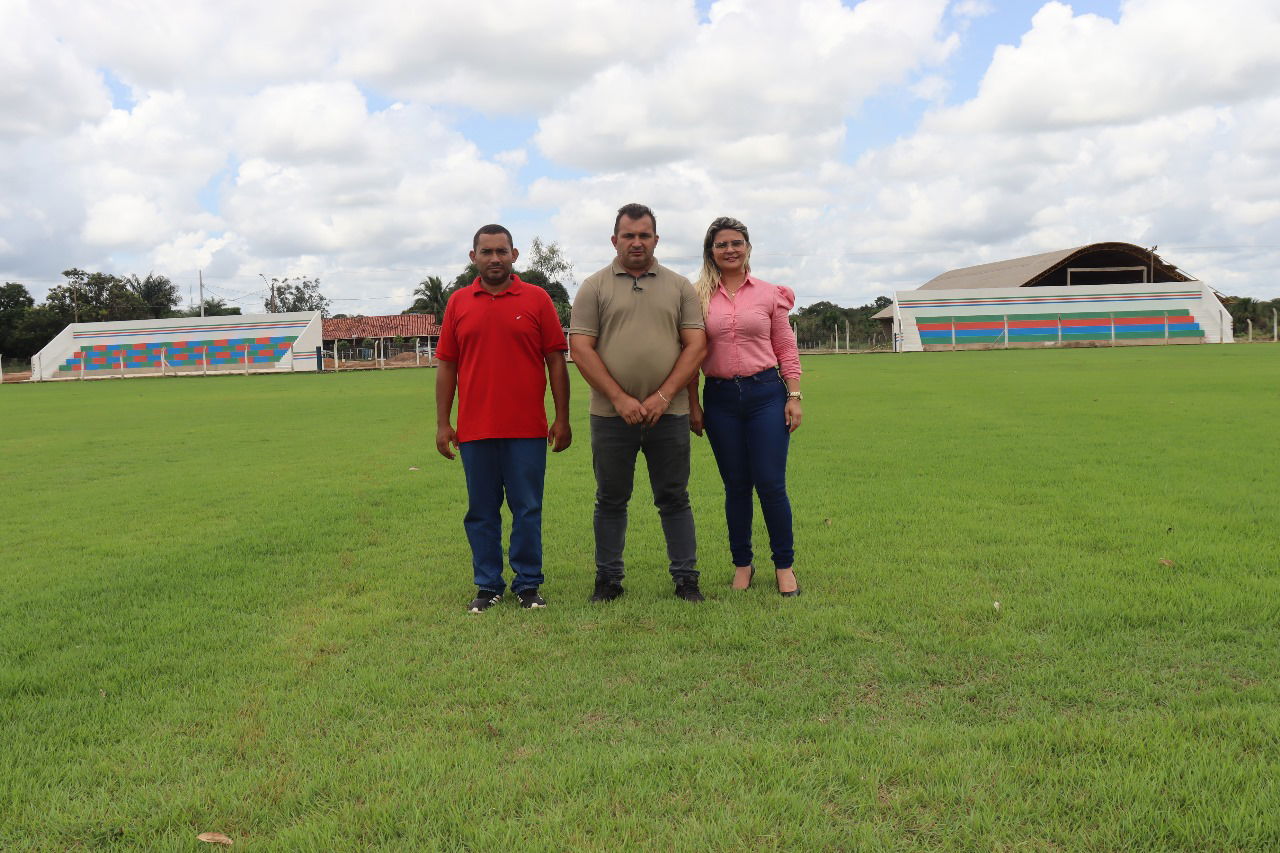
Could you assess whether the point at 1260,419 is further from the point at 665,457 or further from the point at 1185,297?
the point at 1185,297

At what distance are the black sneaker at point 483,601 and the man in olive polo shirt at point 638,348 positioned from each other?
82 centimetres

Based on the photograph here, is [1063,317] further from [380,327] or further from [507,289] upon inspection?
[507,289]

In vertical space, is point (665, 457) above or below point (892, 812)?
above

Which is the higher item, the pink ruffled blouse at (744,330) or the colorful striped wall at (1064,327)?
the colorful striped wall at (1064,327)

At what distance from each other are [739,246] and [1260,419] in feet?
33.9

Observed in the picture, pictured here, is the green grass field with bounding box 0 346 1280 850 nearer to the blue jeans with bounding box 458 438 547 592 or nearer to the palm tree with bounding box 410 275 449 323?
the blue jeans with bounding box 458 438 547 592

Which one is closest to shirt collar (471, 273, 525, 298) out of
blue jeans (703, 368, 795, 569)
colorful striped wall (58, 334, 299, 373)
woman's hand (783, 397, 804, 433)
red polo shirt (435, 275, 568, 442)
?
red polo shirt (435, 275, 568, 442)

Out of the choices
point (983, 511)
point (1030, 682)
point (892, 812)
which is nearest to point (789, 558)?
point (1030, 682)

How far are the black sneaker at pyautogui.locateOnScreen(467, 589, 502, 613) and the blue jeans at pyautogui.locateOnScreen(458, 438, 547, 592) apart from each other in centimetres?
3

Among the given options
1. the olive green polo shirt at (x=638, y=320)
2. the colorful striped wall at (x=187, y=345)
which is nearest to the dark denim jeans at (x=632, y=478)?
the olive green polo shirt at (x=638, y=320)

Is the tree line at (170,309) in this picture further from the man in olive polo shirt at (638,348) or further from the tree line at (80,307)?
the man in olive polo shirt at (638,348)

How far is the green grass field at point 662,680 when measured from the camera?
2.45 m

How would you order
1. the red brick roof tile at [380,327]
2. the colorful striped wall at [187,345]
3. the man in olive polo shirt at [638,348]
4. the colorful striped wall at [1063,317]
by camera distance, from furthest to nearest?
1. the red brick roof tile at [380,327]
2. the colorful striped wall at [187,345]
3. the colorful striped wall at [1063,317]
4. the man in olive polo shirt at [638,348]

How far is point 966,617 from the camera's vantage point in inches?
158
